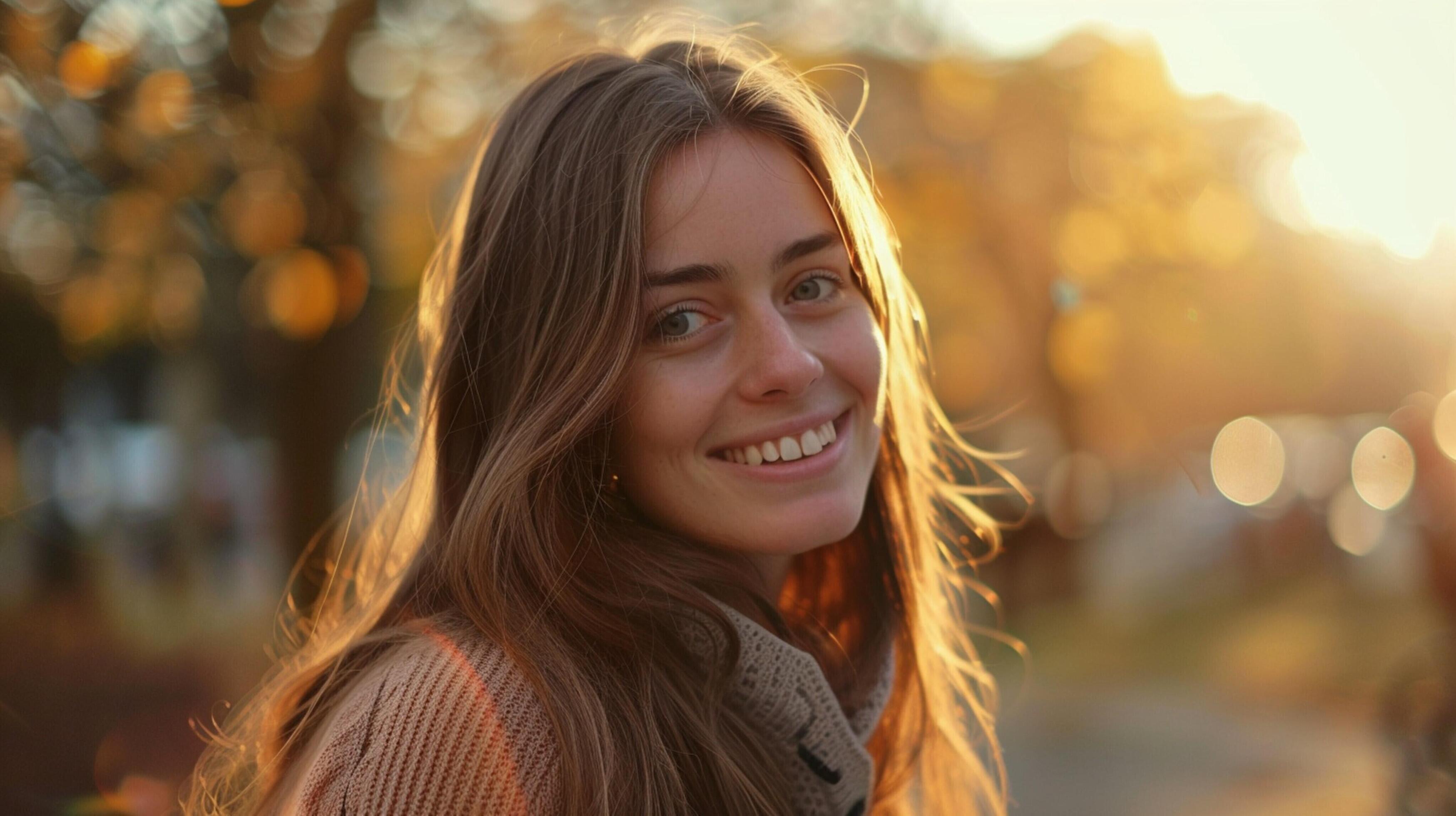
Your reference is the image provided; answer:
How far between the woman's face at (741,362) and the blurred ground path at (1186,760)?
17.1 ft

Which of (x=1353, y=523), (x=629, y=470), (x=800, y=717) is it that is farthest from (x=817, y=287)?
(x=1353, y=523)

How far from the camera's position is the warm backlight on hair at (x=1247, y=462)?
27.3 ft

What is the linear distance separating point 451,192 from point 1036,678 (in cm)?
648

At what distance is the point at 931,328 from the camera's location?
14.4 meters

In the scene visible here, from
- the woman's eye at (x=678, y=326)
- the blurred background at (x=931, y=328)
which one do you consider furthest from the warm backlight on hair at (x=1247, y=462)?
the woman's eye at (x=678, y=326)

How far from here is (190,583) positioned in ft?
41.2

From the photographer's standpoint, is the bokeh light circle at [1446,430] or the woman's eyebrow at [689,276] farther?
the bokeh light circle at [1446,430]

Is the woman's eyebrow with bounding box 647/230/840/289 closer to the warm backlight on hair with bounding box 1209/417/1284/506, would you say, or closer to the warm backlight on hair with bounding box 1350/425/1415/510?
the warm backlight on hair with bounding box 1350/425/1415/510

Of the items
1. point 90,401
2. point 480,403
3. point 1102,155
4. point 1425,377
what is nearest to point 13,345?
point 480,403

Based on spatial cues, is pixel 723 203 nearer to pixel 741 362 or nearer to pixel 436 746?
pixel 741 362

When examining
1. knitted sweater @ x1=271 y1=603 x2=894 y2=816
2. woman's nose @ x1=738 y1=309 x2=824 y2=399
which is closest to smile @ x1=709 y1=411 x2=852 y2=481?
woman's nose @ x1=738 y1=309 x2=824 y2=399

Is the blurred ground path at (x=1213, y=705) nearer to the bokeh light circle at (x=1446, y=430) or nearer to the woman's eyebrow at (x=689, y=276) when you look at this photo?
the bokeh light circle at (x=1446, y=430)

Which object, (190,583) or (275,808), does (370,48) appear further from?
(190,583)

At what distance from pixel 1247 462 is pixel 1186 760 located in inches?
335
